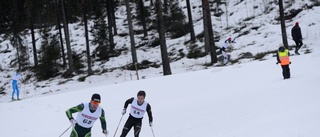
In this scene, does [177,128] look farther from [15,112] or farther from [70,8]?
[70,8]

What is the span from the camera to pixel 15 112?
13.9 meters

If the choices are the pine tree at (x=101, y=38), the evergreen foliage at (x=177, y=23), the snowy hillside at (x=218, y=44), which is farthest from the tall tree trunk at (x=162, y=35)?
the evergreen foliage at (x=177, y=23)

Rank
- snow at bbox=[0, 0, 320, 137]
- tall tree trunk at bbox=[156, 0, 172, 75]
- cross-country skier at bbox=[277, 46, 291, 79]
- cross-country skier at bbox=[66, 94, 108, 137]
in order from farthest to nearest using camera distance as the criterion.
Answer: tall tree trunk at bbox=[156, 0, 172, 75]
cross-country skier at bbox=[277, 46, 291, 79]
snow at bbox=[0, 0, 320, 137]
cross-country skier at bbox=[66, 94, 108, 137]

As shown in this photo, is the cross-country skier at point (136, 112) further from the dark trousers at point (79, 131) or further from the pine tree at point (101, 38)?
the pine tree at point (101, 38)

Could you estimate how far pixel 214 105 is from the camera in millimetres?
11336

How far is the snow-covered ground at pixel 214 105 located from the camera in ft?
26.6

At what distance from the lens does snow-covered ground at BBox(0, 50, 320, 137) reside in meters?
8.09

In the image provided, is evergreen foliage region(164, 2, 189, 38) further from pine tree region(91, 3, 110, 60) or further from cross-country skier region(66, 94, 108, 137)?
cross-country skier region(66, 94, 108, 137)

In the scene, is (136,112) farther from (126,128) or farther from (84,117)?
(84,117)

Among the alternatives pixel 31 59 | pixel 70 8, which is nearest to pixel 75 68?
pixel 31 59

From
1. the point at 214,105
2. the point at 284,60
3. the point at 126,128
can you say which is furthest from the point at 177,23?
the point at 126,128

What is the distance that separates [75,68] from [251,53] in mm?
18600

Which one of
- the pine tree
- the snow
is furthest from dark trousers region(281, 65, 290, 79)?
the pine tree

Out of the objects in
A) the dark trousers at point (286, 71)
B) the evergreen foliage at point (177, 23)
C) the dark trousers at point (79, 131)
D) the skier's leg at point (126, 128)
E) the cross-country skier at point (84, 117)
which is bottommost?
the skier's leg at point (126, 128)
